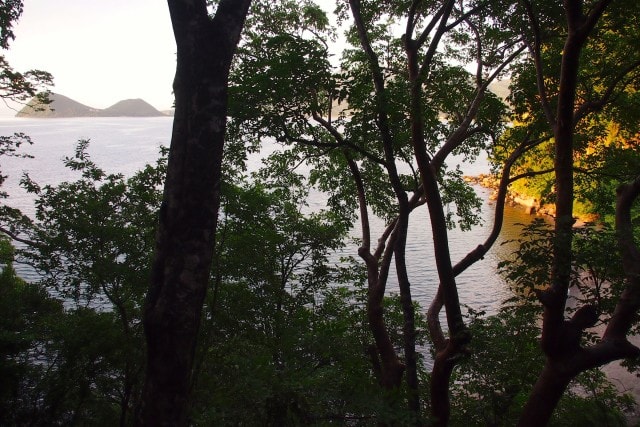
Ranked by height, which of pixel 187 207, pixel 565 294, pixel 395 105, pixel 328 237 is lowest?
pixel 328 237

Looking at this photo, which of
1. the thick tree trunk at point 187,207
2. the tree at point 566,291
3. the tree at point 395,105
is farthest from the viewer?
the tree at point 395,105

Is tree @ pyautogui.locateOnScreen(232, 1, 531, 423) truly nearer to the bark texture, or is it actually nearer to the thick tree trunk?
the bark texture

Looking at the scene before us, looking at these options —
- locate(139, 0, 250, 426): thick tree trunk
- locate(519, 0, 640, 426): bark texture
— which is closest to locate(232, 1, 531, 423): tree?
locate(519, 0, 640, 426): bark texture

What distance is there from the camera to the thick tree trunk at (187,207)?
370 cm

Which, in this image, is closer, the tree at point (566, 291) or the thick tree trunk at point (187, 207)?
the thick tree trunk at point (187, 207)

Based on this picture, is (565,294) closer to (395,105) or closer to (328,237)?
(395,105)

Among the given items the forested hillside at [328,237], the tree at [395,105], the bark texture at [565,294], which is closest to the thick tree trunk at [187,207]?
the forested hillside at [328,237]

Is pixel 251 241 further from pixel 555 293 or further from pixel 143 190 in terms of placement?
pixel 555 293

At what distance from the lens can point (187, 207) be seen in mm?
3840

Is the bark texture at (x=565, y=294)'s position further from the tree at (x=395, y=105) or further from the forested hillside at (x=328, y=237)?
the tree at (x=395, y=105)

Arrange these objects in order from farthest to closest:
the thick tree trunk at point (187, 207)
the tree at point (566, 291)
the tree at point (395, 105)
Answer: the tree at point (395, 105), the tree at point (566, 291), the thick tree trunk at point (187, 207)

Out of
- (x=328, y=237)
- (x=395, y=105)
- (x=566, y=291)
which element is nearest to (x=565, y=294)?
(x=566, y=291)

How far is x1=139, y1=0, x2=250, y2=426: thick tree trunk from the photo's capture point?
3701 mm

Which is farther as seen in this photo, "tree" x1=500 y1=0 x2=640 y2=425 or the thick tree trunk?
"tree" x1=500 y1=0 x2=640 y2=425
